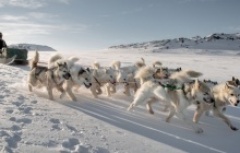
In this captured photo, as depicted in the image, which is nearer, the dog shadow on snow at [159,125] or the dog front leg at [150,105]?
the dog shadow on snow at [159,125]

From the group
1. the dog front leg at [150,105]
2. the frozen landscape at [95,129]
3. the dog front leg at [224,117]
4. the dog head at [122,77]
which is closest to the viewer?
the frozen landscape at [95,129]

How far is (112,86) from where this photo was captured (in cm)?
812

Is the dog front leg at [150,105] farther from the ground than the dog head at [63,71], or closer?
closer

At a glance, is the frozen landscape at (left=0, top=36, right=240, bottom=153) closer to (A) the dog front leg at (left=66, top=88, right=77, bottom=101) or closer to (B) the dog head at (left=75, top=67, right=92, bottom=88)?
(A) the dog front leg at (left=66, top=88, right=77, bottom=101)

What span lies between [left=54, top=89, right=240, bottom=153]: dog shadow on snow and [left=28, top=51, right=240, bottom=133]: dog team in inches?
6.5

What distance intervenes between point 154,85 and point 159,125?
2.27 feet

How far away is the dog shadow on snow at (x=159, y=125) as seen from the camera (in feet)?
16.2

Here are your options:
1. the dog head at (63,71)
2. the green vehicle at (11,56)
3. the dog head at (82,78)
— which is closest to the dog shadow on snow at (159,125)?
the dog head at (82,78)

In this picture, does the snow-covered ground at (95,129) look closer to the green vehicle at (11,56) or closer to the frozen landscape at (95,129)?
the frozen landscape at (95,129)

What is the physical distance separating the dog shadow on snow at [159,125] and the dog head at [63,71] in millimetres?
486

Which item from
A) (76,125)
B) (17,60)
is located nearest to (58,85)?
(76,125)

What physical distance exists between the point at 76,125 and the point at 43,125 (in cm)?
47

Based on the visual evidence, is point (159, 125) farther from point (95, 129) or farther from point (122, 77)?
point (122, 77)

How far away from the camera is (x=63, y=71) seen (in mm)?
6719
